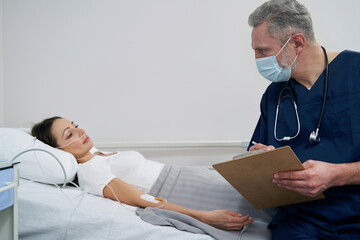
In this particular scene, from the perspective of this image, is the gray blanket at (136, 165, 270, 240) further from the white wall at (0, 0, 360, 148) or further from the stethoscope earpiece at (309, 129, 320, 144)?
the white wall at (0, 0, 360, 148)

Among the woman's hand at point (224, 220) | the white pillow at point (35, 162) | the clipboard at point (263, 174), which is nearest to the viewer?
the clipboard at point (263, 174)

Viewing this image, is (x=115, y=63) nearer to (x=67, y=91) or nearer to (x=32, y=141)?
(x=67, y=91)

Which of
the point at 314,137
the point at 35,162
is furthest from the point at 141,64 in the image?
the point at 314,137

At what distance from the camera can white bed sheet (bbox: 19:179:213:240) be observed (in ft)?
Answer: 3.45

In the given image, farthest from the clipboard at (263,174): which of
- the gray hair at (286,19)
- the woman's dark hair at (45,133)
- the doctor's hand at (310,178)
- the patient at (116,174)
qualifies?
the woman's dark hair at (45,133)

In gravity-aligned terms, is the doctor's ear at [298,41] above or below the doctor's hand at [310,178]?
above

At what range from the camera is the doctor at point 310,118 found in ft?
3.28

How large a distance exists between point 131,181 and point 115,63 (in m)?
0.92

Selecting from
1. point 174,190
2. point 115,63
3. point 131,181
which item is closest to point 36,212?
point 131,181

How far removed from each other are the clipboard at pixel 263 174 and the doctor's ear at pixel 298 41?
21.9 inches

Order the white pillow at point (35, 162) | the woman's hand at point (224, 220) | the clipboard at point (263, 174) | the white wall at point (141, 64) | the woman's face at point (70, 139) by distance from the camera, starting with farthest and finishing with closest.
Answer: the white wall at point (141, 64) < the woman's face at point (70, 139) < the white pillow at point (35, 162) < the woman's hand at point (224, 220) < the clipboard at point (263, 174)

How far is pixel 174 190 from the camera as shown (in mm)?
1462

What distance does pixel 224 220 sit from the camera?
3.87 feet

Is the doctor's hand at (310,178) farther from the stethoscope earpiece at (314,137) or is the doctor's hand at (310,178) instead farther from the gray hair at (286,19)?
the gray hair at (286,19)
